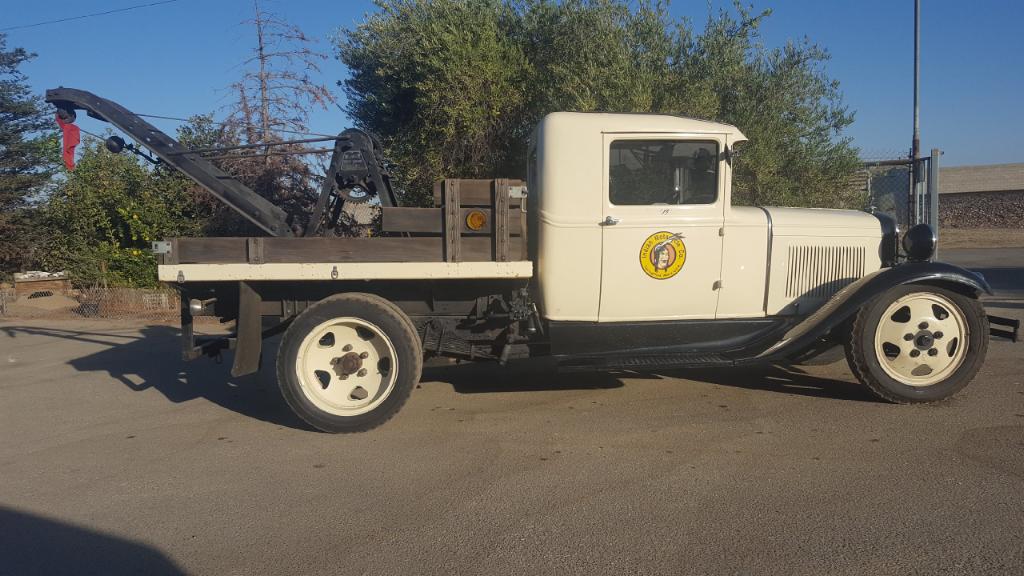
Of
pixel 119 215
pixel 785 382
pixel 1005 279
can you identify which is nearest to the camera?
pixel 785 382

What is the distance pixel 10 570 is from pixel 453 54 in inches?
310

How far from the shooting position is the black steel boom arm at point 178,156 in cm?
545

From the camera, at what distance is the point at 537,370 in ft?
22.4

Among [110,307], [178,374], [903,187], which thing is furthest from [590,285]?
[110,307]

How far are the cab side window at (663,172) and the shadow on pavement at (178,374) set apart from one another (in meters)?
3.05

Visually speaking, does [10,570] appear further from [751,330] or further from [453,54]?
[453,54]

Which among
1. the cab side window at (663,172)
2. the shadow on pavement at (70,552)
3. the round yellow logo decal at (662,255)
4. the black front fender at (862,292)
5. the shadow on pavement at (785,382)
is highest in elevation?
the cab side window at (663,172)

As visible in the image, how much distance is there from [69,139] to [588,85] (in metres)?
6.04

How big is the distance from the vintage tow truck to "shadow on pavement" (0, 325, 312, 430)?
83cm

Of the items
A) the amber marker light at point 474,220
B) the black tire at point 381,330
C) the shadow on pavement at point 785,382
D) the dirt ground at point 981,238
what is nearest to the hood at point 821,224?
the shadow on pavement at point 785,382

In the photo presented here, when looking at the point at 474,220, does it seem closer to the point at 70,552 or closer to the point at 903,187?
the point at 70,552

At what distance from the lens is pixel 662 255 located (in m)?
4.95

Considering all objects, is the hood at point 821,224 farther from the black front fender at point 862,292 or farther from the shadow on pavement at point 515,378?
the shadow on pavement at point 515,378

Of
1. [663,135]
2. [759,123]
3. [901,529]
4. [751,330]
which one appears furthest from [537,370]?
[759,123]
